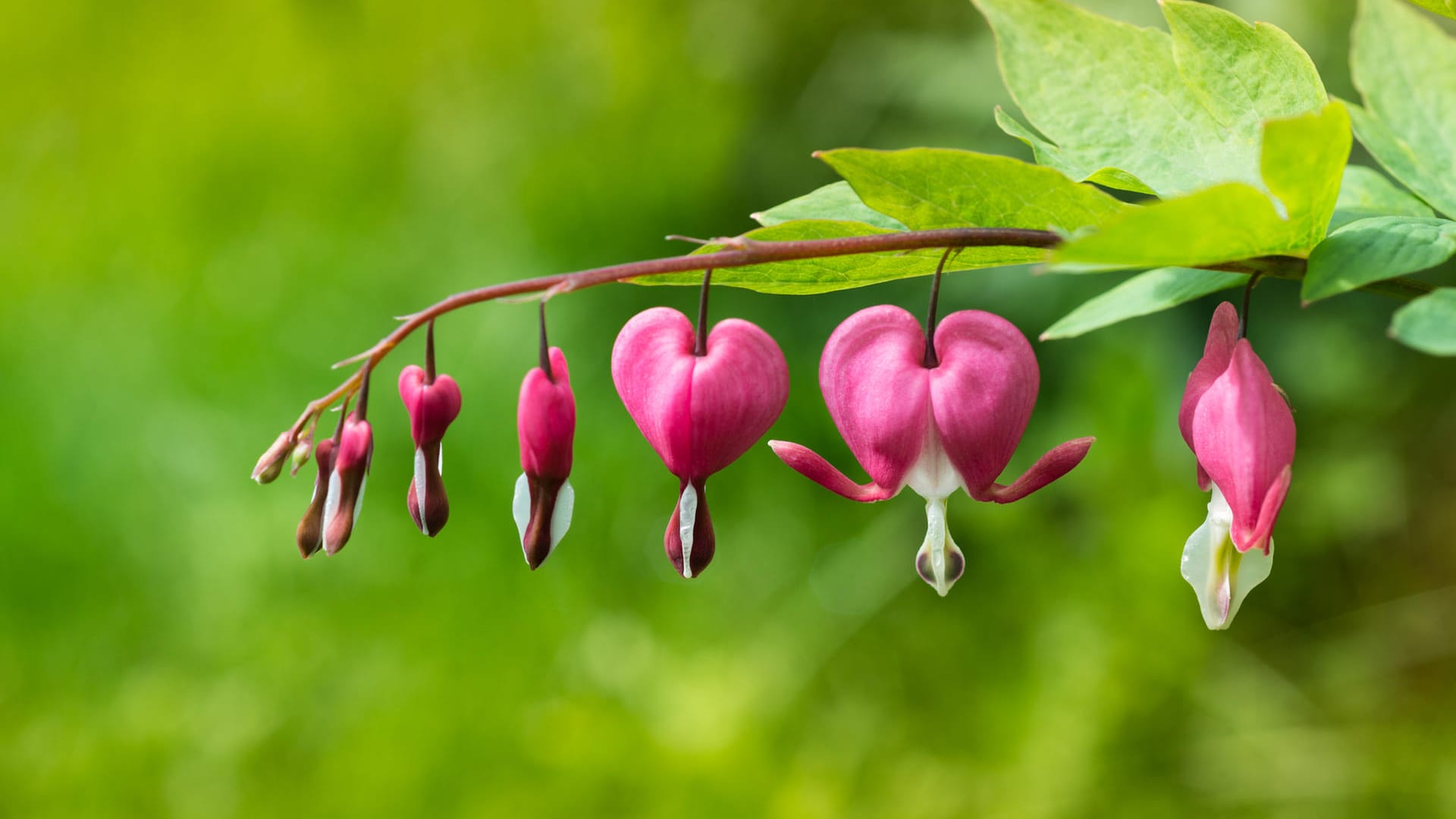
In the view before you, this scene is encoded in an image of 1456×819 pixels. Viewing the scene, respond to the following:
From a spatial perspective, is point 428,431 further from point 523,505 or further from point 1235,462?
point 1235,462

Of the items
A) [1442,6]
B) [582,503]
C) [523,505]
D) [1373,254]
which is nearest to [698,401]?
[523,505]

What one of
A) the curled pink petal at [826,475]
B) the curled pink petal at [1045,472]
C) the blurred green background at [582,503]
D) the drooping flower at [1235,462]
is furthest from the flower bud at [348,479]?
the blurred green background at [582,503]

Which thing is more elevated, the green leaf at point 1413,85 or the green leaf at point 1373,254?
the green leaf at point 1413,85

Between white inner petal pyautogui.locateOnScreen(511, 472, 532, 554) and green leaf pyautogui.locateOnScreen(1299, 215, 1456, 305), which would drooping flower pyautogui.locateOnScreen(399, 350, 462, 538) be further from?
green leaf pyautogui.locateOnScreen(1299, 215, 1456, 305)

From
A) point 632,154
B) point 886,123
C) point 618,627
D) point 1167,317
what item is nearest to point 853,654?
point 618,627

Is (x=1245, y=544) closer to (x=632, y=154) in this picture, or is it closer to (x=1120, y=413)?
(x=1120, y=413)

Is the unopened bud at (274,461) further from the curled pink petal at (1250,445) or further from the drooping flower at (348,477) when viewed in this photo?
the curled pink petal at (1250,445)

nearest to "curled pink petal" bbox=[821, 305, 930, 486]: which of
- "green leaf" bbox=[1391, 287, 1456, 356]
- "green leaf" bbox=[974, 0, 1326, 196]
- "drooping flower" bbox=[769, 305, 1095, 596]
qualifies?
"drooping flower" bbox=[769, 305, 1095, 596]
